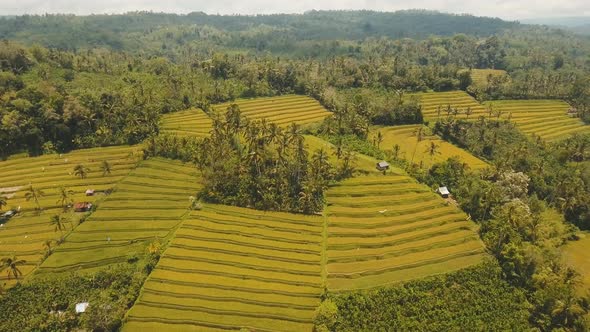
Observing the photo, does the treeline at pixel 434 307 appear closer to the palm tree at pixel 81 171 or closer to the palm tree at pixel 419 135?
the palm tree at pixel 419 135

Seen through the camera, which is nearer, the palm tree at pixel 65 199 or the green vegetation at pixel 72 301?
the green vegetation at pixel 72 301

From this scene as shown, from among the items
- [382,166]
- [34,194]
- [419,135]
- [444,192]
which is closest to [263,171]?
[382,166]

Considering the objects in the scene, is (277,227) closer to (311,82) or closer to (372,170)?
(372,170)

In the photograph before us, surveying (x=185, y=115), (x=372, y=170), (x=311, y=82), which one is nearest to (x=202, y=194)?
(x=372, y=170)

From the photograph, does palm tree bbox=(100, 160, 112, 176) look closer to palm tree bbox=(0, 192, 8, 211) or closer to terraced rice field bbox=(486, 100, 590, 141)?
palm tree bbox=(0, 192, 8, 211)

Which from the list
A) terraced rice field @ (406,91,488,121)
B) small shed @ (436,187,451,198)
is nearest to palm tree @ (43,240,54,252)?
small shed @ (436,187,451,198)

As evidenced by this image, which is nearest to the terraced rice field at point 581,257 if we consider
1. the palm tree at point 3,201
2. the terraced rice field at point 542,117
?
the terraced rice field at point 542,117

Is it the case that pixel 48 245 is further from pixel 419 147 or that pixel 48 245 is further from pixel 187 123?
pixel 419 147
